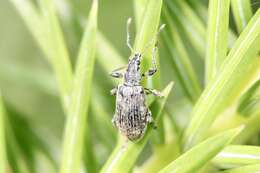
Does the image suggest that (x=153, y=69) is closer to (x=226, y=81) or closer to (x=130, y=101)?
(x=226, y=81)

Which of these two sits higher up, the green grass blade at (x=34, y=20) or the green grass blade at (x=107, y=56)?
the green grass blade at (x=34, y=20)

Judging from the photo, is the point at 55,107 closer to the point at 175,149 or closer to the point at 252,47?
the point at 175,149

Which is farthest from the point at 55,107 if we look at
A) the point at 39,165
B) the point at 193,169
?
the point at 193,169

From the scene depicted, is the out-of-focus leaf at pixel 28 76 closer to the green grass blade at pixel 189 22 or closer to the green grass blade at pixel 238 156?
the green grass blade at pixel 189 22

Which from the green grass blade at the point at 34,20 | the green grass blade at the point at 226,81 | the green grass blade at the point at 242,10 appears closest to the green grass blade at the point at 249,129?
the green grass blade at the point at 226,81

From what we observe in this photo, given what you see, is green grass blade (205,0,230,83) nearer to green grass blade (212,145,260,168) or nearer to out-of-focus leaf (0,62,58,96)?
green grass blade (212,145,260,168)
